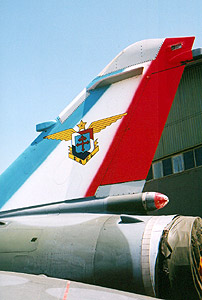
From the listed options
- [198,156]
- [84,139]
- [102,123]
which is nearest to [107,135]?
[102,123]

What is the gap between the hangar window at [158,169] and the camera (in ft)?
43.8

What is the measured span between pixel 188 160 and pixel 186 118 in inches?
61.8

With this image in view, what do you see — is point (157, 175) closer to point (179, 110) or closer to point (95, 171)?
point (179, 110)

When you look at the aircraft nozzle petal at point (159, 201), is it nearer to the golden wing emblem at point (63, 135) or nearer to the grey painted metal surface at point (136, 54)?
the golden wing emblem at point (63, 135)

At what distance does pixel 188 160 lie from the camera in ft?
40.6

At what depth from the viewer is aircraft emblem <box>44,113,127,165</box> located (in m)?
5.18

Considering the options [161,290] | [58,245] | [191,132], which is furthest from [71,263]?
[191,132]

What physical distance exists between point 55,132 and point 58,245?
2.03 metres

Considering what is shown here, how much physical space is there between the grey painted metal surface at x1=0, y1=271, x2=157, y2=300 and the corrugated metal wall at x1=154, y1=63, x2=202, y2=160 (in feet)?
31.1

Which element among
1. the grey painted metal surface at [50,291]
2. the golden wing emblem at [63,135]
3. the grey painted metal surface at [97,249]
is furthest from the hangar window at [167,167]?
the grey painted metal surface at [50,291]

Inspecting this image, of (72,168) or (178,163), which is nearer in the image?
(72,168)

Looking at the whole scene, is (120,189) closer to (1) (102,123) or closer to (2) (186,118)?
(1) (102,123)

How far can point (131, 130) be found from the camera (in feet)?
16.6

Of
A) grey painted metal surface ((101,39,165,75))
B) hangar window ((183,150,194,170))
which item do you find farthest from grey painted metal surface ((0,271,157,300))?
hangar window ((183,150,194,170))
